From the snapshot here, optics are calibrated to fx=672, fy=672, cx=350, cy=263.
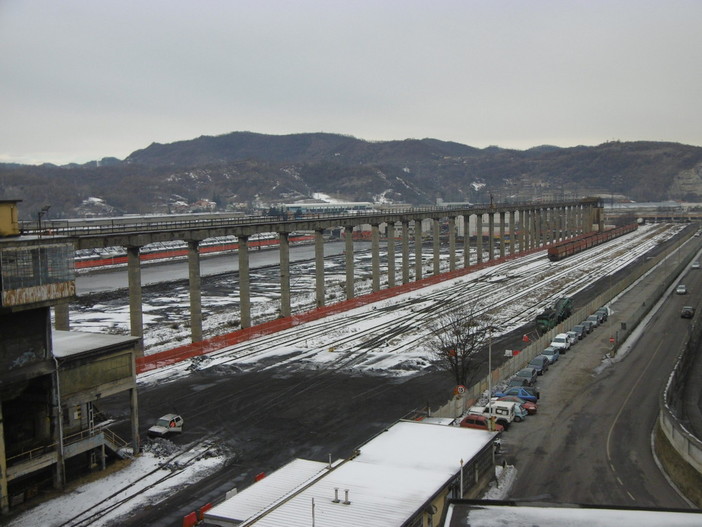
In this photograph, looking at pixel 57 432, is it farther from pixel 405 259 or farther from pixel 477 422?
pixel 405 259

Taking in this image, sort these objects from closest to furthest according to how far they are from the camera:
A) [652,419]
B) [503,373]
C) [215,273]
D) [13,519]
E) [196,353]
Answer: [13,519] < [652,419] < [503,373] < [196,353] < [215,273]

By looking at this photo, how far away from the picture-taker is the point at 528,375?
3666 cm

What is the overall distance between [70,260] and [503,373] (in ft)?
76.6

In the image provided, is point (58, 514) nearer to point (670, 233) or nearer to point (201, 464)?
point (201, 464)

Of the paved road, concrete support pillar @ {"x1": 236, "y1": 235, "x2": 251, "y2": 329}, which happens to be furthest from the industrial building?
concrete support pillar @ {"x1": 236, "y1": 235, "x2": 251, "y2": 329}

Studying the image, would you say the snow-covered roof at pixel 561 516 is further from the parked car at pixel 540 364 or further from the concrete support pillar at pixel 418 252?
the concrete support pillar at pixel 418 252

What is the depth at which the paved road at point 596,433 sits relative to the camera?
23.1 meters

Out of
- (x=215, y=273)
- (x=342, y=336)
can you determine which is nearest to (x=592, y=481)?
(x=342, y=336)

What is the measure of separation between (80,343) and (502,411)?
1848cm

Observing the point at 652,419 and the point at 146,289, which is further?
the point at 146,289

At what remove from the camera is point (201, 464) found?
87.6 ft

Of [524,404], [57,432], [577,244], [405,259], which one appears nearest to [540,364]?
[524,404]

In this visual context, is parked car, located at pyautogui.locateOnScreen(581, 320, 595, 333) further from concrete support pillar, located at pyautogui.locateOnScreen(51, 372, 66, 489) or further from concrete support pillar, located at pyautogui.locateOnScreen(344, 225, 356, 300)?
concrete support pillar, located at pyautogui.locateOnScreen(51, 372, 66, 489)

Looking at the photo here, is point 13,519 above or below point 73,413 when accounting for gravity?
below
